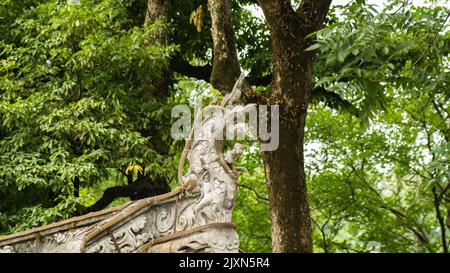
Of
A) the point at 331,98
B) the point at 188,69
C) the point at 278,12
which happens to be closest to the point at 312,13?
the point at 278,12

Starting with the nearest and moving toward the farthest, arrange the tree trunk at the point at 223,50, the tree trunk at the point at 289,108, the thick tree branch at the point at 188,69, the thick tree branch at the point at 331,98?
the tree trunk at the point at 289,108 → the tree trunk at the point at 223,50 → the thick tree branch at the point at 331,98 → the thick tree branch at the point at 188,69

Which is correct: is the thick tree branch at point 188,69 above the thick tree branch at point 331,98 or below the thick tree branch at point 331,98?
above

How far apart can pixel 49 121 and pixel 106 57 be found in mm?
1358

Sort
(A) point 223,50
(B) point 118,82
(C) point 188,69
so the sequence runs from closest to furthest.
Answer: (A) point 223,50, (B) point 118,82, (C) point 188,69

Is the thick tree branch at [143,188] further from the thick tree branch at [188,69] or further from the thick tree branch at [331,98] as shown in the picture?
the thick tree branch at [331,98]

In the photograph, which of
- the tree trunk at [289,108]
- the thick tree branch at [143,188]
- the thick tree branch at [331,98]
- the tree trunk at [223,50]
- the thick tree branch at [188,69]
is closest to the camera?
the tree trunk at [289,108]

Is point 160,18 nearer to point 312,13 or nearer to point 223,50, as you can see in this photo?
point 223,50

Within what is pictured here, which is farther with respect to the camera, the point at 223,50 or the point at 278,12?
the point at 223,50

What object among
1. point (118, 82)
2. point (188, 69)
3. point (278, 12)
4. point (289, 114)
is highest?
point (188, 69)

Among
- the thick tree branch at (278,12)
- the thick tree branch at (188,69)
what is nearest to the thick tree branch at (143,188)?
the thick tree branch at (188,69)

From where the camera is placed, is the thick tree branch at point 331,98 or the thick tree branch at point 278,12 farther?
the thick tree branch at point 331,98

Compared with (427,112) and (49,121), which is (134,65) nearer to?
(49,121)

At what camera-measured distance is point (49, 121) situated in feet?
38.1

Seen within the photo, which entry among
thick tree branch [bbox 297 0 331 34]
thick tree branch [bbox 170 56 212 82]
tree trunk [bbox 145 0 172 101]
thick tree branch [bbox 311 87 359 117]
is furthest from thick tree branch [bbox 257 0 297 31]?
thick tree branch [bbox 170 56 212 82]
